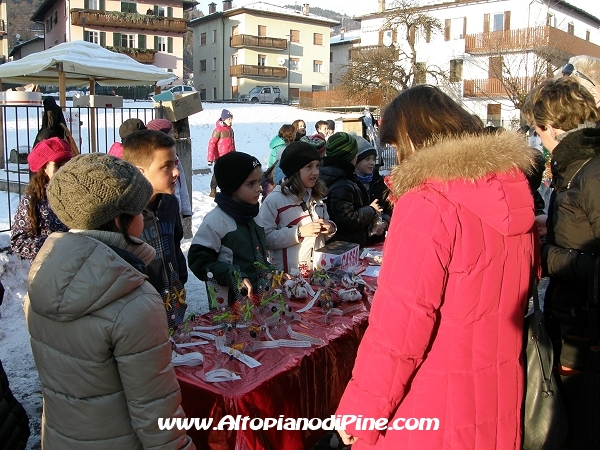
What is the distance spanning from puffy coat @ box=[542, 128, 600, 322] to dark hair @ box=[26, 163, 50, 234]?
319 cm

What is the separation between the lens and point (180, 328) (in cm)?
265

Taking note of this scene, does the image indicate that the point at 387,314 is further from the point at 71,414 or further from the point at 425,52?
the point at 425,52

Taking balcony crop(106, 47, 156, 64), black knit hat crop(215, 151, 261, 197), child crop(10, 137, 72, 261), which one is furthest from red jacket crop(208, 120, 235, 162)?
balcony crop(106, 47, 156, 64)

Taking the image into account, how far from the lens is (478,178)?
1.70 meters

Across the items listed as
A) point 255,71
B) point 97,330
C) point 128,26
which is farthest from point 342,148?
point 255,71

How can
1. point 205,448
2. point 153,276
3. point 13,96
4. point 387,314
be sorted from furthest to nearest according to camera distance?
point 13,96
point 153,276
point 205,448
point 387,314

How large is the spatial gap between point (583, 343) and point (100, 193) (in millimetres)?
2174

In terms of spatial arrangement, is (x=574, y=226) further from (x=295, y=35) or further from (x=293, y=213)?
(x=295, y=35)

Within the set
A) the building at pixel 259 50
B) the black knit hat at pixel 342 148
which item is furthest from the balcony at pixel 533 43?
the building at pixel 259 50

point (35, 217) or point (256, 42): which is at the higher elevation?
point (256, 42)

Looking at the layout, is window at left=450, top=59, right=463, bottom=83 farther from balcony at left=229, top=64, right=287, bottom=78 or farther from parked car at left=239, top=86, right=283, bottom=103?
balcony at left=229, top=64, right=287, bottom=78

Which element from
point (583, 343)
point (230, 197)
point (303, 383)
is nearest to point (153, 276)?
point (230, 197)

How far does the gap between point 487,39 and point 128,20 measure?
1238 inches

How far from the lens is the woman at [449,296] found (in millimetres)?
1662
